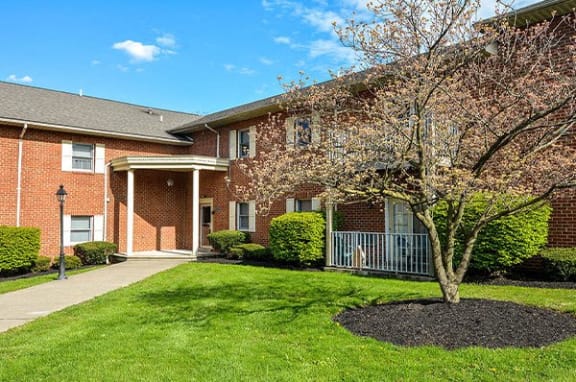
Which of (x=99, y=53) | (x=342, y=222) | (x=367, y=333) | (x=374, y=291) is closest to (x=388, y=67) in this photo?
(x=367, y=333)

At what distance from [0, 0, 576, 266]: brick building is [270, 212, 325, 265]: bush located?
1174 mm

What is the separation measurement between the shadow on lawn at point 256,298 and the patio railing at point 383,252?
5.66 ft

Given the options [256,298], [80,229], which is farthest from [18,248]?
[256,298]

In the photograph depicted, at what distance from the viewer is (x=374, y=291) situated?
28.8 ft

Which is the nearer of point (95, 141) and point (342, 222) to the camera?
point (342, 222)

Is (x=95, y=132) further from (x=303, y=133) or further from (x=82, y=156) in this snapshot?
(x=303, y=133)

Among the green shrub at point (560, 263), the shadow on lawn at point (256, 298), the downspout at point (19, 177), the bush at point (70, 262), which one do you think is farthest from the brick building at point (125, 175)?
the shadow on lawn at point (256, 298)

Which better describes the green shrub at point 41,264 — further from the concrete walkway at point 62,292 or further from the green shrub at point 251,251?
the green shrub at point 251,251

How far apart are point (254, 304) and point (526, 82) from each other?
5.65m

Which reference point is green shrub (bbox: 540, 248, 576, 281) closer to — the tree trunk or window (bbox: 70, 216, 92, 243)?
the tree trunk

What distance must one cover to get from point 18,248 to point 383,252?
11604 millimetres

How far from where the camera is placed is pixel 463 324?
585cm

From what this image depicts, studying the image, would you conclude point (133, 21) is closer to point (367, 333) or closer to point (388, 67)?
point (388, 67)

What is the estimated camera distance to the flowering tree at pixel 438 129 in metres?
5.87
